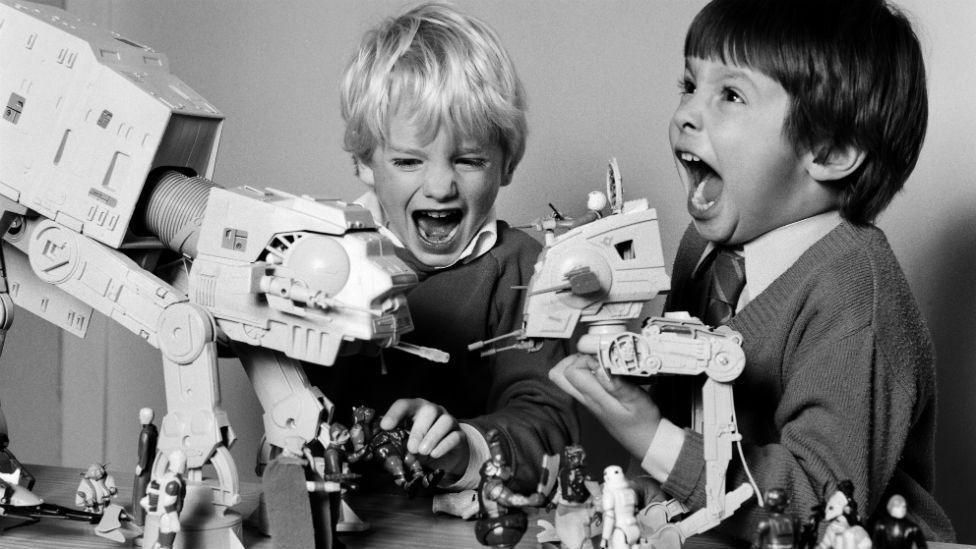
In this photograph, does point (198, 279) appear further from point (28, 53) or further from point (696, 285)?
point (696, 285)

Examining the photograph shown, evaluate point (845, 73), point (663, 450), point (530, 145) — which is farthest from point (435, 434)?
point (530, 145)

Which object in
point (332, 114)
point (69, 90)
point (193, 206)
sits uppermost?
point (332, 114)

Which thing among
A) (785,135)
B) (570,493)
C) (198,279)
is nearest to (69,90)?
(198,279)

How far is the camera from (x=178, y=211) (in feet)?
3.39

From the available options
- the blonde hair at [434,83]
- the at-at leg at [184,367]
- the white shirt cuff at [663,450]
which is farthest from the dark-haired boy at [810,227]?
the at-at leg at [184,367]

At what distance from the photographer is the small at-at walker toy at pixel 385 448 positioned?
1.01 metres

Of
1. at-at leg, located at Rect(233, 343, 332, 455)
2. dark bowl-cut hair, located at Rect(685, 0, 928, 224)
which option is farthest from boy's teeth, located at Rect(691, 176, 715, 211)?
at-at leg, located at Rect(233, 343, 332, 455)

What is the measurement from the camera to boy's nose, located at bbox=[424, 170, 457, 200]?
1282 millimetres

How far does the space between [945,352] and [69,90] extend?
117cm

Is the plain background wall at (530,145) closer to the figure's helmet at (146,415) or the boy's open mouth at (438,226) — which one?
the boy's open mouth at (438,226)

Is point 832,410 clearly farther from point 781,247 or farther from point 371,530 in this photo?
point 371,530

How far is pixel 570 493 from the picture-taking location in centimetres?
96

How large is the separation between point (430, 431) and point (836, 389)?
382mm

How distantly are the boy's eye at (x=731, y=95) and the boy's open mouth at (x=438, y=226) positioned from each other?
33cm
